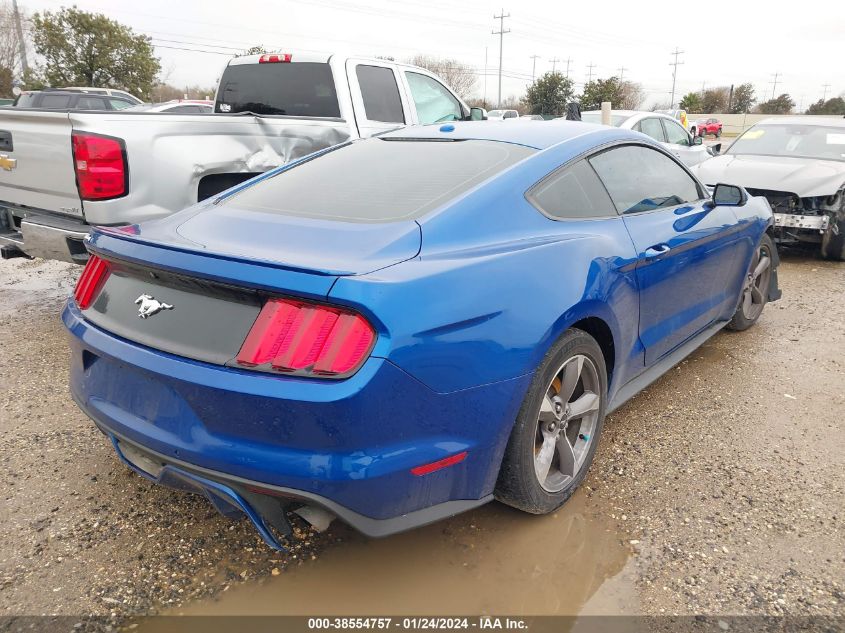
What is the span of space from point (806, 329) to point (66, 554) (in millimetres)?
5129

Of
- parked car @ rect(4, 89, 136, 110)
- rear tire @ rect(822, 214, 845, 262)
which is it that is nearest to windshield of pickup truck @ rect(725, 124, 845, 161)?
rear tire @ rect(822, 214, 845, 262)

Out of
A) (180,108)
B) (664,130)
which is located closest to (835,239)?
(664,130)

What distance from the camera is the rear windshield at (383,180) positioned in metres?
2.49

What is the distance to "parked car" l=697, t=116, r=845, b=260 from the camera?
6875 millimetres

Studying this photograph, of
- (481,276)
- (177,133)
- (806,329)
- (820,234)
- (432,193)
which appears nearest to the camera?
(481,276)

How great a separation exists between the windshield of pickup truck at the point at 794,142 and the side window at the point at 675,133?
1705mm

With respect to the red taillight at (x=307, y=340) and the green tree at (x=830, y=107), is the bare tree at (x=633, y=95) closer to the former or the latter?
the green tree at (x=830, y=107)

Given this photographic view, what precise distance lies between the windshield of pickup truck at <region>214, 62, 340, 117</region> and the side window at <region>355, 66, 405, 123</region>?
32 centimetres

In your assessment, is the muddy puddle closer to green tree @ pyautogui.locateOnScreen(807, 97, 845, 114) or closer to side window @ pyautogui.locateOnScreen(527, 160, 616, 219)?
side window @ pyautogui.locateOnScreen(527, 160, 616, 219)

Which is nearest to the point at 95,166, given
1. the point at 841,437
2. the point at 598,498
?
the point at 598,498

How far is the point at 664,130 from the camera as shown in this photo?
394 inches

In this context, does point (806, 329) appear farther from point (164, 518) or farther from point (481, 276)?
point (164, 518)

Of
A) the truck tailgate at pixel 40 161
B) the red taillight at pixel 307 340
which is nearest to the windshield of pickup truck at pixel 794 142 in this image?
the truck tailgate at pixel 40 161

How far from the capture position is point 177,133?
442 centimetres
